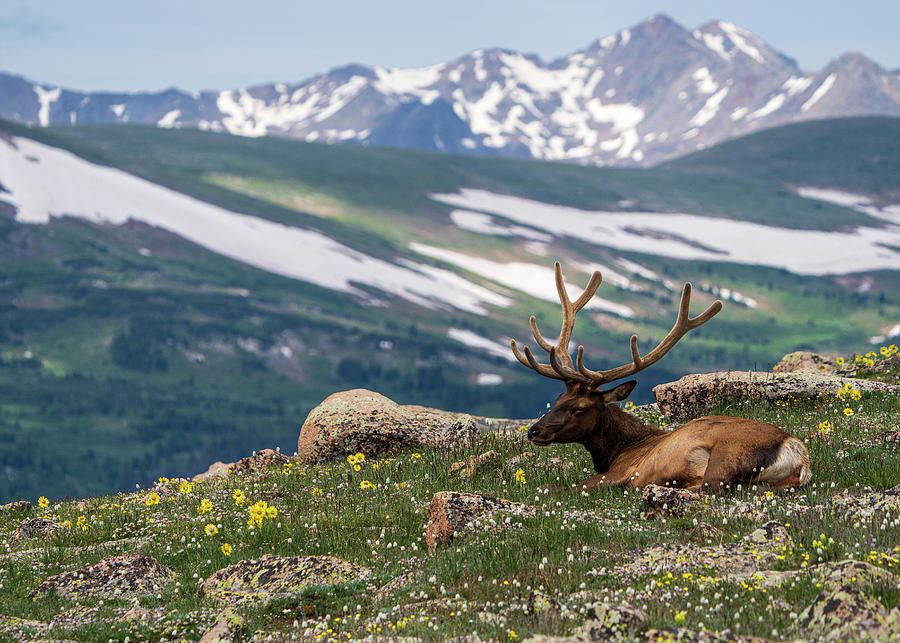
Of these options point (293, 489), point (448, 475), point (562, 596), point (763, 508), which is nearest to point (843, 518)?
point (763, 508)

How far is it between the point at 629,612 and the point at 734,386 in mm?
13286

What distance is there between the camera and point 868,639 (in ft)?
22.7

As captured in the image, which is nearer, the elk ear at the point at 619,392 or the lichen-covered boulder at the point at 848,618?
the lichen-covered boulder at the point at 848,618

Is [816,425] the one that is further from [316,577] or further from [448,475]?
[316,577]

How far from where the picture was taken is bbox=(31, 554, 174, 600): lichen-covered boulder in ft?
36.0

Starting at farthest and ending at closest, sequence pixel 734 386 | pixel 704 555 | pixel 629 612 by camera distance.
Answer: pixel 734 386 → pixel 704 555 → pixel 629 612

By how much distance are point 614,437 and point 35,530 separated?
906 cm

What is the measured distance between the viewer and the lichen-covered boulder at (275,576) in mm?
10273

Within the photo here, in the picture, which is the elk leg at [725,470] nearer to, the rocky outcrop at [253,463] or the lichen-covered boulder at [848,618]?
the lichen-covered boulder at [848,618]

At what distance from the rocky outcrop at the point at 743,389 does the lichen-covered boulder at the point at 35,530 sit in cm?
1197

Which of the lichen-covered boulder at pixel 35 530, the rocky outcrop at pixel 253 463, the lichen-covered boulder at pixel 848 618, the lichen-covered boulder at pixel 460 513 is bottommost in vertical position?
the rocky outcrop at pixel 253 463

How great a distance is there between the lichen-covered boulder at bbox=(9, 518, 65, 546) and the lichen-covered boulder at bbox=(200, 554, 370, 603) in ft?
17.4

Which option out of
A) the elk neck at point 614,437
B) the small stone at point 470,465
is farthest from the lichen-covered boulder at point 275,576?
the elk neck at point 614,437

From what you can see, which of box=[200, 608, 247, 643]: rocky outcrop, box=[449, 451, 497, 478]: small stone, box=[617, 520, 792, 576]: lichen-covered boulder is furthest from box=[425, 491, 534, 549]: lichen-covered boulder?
box=[449, 451, 497, 478]: small stone
